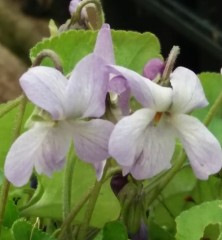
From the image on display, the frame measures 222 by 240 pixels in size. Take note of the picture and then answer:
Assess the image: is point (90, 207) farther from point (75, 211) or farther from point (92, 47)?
point (92, 47)

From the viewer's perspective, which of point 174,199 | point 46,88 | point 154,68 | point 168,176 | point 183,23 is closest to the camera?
point 46,88

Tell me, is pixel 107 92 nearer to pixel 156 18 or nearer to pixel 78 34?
pixel 78 34

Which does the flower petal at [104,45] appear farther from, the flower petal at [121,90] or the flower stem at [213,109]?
the flower stem at [213,109]

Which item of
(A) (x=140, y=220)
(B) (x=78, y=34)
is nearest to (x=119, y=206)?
(A) (x=140, y=220)

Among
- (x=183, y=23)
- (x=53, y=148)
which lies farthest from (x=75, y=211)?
(x=183, y=23)

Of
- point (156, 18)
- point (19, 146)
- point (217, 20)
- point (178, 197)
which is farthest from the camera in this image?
point (156, 18)

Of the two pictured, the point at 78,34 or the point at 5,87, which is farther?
the point at 5,87
